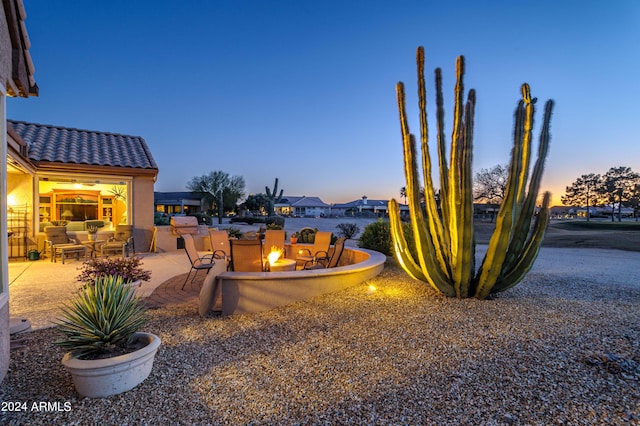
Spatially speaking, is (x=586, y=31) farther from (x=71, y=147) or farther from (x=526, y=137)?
(x=71, y=147)

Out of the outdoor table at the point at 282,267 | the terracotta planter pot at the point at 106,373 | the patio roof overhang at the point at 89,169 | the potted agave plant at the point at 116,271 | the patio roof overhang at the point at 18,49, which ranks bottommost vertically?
the terracotta planter pot at the point at 106,373

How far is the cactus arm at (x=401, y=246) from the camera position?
599cm

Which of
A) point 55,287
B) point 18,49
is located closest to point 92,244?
point 55,287

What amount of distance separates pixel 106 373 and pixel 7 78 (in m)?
3.23

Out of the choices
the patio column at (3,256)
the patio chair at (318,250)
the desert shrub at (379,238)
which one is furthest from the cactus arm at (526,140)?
the patio column at (3,256)

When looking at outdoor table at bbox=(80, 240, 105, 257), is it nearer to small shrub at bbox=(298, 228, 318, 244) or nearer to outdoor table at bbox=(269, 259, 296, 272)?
small shrub at bbox=(298, 228, 318, 244)

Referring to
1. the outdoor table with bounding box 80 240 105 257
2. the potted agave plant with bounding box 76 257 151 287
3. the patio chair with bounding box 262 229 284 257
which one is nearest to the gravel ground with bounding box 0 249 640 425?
the potted agave plant with bounding box 76 257 151 287

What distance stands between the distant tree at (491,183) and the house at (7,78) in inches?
1645

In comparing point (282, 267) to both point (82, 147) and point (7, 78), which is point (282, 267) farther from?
point (82, 147)

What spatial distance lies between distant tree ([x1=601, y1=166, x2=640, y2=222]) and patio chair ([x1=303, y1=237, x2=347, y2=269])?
6095 centimetres

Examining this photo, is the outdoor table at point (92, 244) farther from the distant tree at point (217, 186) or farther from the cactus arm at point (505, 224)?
the distant tree at point (217, 186)

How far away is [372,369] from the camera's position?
3.22m

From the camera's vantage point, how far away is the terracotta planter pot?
2.58 meters

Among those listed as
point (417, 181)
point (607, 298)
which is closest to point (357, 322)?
point (417, 181)
